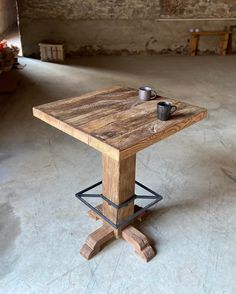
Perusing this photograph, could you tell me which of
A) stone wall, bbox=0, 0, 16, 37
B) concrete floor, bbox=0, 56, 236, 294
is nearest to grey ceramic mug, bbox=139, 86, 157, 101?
concrete floor, bbox=0, 56, 236, 294

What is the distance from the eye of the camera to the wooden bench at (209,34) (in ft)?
22.1

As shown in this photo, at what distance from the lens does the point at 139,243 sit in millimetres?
1685

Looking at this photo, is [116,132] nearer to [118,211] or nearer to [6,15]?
[118,211]

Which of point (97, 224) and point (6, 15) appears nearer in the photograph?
point (97, 224)

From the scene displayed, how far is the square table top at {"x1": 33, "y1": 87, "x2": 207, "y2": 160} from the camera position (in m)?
1.37

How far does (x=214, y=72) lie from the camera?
5.52 m

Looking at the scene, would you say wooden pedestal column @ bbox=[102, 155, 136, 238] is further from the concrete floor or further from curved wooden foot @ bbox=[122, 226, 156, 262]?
the concrete floor

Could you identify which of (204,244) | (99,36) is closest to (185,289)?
(204,244)

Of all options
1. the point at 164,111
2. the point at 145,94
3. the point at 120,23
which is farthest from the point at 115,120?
the point at 120,23

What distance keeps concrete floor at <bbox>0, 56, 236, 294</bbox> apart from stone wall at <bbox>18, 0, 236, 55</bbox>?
300 centimetres

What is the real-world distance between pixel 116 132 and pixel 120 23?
573 cm

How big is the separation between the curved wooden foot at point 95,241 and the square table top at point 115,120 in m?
0.60

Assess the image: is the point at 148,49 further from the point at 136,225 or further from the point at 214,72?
the point at 136,225

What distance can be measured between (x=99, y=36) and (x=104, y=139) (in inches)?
227
